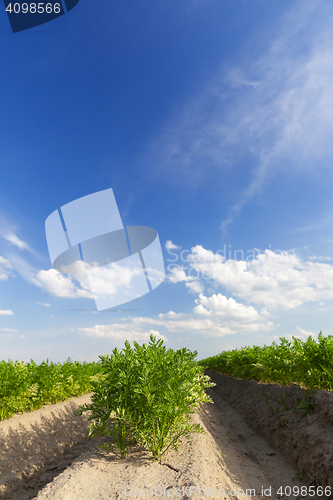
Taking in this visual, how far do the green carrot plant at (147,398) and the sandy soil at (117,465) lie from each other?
31 cm

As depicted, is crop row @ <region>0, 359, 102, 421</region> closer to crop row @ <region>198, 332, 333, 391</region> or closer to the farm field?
the farm field

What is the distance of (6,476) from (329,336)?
721 cm

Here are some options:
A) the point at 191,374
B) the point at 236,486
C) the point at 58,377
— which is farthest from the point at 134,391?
the point at 58,377

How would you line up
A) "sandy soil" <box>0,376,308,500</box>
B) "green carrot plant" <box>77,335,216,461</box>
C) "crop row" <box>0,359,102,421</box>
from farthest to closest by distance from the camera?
"crop row" <box>0,359,102,421</box> < "green carrot plant" <box>77,335,216,461</box> < "sandy soil" <box>0,376,308,500</box>

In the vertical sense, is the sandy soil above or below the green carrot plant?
below

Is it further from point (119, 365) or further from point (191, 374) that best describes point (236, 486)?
point (119, 365)

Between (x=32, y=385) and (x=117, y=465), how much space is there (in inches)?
163

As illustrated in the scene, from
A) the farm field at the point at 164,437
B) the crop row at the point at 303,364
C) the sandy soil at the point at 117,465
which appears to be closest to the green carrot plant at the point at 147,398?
the farm field at the point at 164,437

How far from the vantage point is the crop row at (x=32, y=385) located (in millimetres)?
6188

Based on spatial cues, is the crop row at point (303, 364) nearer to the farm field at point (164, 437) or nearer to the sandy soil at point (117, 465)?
the farm field at point (164, 437)

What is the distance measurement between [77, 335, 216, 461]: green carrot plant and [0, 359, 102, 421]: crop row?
165 cm

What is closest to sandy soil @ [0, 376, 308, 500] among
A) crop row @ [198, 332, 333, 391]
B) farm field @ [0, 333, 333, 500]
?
farm field @ [0, 333, 333, 500]

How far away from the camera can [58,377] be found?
24.7 ft

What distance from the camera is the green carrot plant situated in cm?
360
